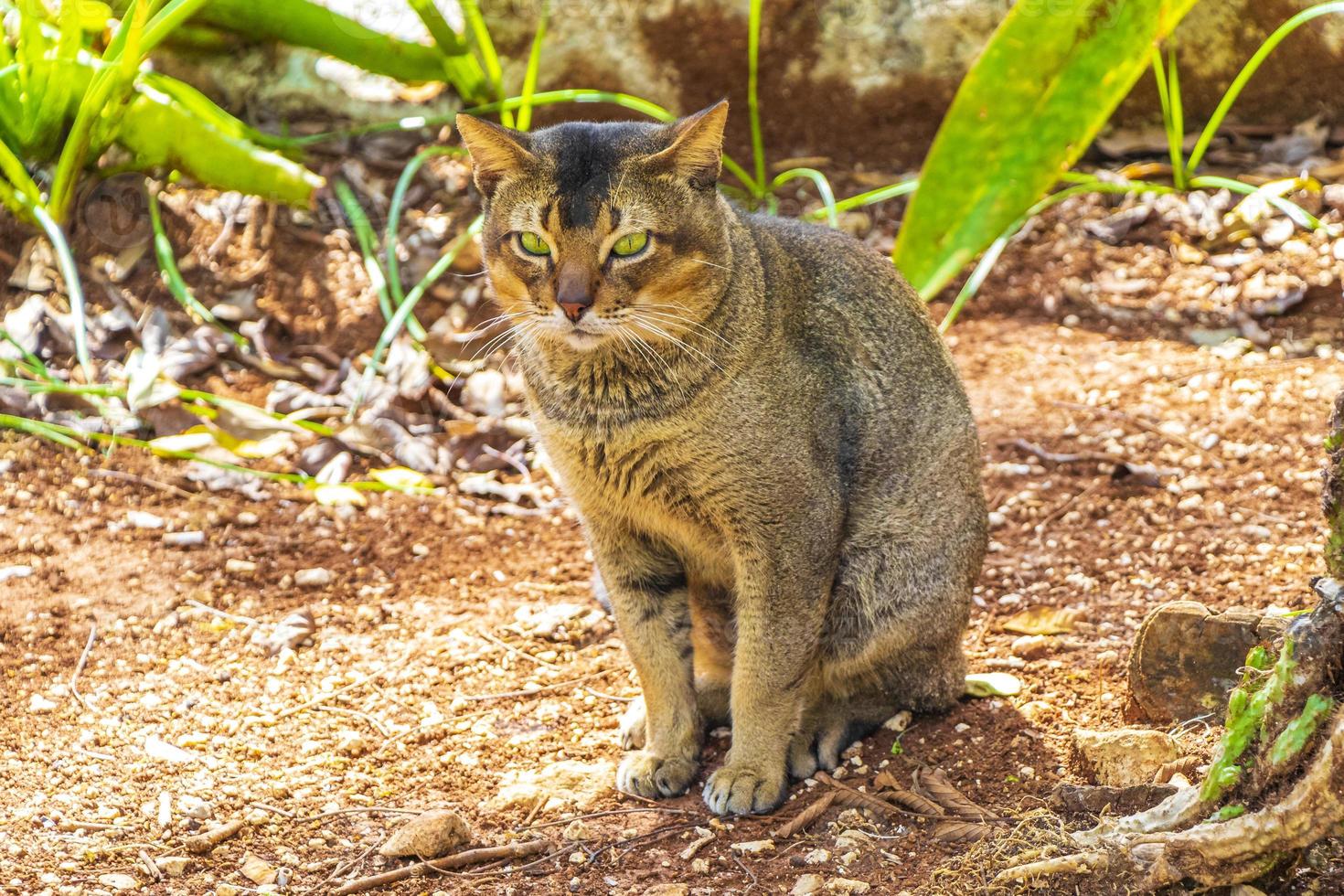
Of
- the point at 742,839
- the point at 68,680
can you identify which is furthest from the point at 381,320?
the point at 742,839

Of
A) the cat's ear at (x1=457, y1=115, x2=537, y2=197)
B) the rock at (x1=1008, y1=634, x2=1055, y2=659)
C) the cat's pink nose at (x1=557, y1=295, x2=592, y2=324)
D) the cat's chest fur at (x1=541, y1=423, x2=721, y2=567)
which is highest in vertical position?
the cat's ear at (x1=457, y1=115, x2=537, y2=197)

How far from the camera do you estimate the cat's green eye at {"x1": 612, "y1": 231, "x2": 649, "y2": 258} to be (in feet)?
9.58

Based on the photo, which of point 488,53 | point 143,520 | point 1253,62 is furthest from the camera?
point 488,53

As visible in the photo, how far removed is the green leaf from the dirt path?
76 cm

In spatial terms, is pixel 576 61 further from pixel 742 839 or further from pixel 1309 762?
pixel 1309 762

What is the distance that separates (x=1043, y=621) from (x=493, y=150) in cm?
203

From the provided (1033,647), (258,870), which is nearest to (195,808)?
(258,870)

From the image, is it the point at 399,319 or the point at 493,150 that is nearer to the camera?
the point at 493,150

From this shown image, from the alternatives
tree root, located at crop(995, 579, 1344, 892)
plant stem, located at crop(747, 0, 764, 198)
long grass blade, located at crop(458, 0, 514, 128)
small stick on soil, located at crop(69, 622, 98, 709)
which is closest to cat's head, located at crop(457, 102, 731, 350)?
tree root, located at crop(995, 579, 1344, 892)

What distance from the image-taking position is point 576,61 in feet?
20.6

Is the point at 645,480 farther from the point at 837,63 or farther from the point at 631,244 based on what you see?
the point at 837,63

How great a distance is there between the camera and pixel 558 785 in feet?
10.6

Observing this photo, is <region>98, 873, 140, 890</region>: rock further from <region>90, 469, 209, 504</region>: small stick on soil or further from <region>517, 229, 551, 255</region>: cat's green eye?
<region>90, 469, 209, 504</region>: small stick on soil

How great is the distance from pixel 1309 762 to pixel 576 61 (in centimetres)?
506
